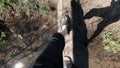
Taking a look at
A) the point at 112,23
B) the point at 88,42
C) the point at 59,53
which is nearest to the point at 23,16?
the point at 88,42

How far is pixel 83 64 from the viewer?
18.0 ft

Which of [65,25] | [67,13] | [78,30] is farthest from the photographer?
[78,30]

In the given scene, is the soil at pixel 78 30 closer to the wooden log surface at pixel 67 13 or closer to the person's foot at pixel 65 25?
the wooden log surface at pixel 67 13

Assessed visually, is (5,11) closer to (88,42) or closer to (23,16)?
(23,16)

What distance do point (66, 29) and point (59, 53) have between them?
2.14 meters

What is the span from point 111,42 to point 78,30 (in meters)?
0.83

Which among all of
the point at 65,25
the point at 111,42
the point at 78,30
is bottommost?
the point at 111,42

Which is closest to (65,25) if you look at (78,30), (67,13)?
(67,13)

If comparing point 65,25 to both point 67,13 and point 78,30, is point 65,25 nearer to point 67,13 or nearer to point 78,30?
point 67,13

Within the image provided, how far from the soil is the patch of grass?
88mm

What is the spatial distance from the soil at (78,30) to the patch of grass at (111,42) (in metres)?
0.09

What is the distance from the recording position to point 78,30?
605 cm

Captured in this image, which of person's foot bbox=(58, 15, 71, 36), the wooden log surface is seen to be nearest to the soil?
the wooden log surface

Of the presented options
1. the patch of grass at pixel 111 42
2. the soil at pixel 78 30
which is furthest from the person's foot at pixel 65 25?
the patch of grass at pixel 111 42
